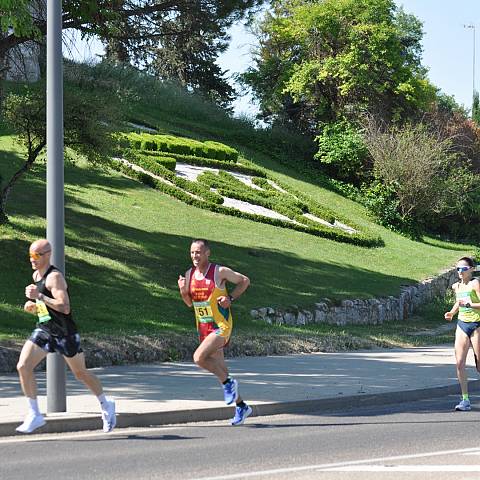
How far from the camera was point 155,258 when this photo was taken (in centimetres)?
3002

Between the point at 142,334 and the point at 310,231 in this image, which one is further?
the point at 310,231

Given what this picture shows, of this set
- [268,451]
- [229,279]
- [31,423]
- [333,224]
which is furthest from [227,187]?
[268,451]

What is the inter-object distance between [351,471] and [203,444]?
2072 mm

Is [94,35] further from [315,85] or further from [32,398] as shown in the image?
[315,85]

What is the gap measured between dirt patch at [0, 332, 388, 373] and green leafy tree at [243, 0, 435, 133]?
36.8 m

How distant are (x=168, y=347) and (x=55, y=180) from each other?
23.9 ft

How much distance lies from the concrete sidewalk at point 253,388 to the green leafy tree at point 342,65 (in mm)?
39245

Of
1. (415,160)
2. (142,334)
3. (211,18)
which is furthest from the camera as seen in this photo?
(415,160)

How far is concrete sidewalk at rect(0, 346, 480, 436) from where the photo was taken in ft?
39.9

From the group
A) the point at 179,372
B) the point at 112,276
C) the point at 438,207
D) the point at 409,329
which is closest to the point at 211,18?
the point at 112,276

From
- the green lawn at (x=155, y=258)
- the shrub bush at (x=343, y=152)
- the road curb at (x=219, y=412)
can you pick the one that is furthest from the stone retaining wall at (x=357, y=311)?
the shrub bush at (x=343, y=152)

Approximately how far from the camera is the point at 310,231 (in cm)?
4169

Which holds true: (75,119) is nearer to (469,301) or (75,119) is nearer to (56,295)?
(469,301)

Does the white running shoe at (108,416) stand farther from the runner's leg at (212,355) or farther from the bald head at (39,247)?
the bald head at (39,247)
